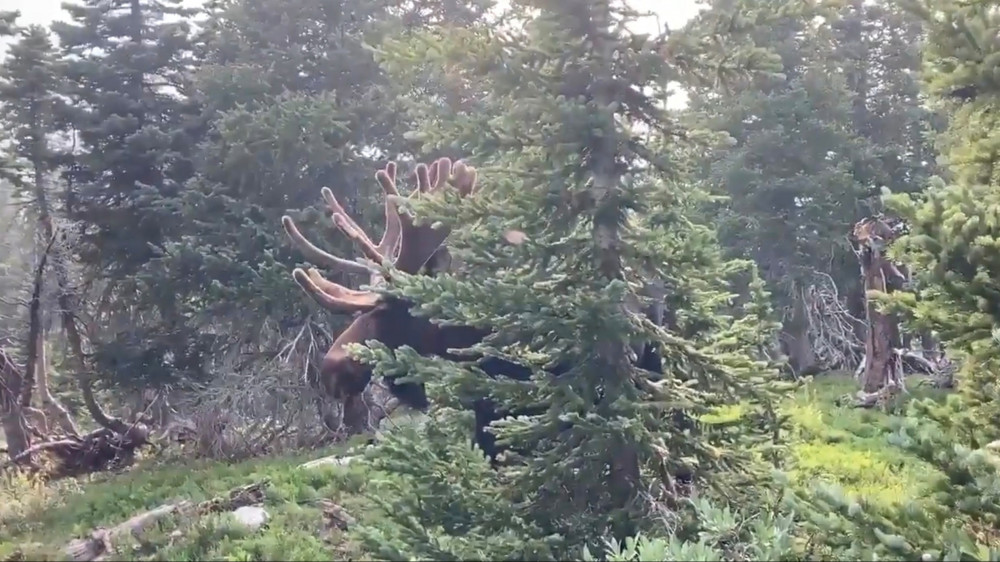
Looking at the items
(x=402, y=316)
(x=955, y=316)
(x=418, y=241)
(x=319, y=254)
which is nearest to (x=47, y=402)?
(x=319, y=254)

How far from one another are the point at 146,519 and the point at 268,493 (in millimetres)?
960

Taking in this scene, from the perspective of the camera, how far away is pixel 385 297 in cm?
577

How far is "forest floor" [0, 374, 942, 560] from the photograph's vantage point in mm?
5477

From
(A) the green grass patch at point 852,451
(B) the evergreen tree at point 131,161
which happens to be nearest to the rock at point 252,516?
(A) the green grass patch at point 852,451

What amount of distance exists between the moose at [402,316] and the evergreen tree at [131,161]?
5.97 metres

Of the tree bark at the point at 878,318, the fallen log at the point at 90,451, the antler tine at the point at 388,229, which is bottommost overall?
the fallen log at the point at 90,451

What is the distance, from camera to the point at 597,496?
4.68m

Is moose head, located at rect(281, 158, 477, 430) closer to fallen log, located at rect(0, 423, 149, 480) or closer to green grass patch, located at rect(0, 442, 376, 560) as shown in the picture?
green grass patch, located at rect(0, 442, 376, 560)

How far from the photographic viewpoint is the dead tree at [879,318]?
35.3 ft

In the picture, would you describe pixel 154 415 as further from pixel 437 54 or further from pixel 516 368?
pixel 437 54

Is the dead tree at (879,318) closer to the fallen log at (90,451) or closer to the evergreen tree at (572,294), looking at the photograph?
the evergreen tree at (572,294)

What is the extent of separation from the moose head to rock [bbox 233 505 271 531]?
1.06 m

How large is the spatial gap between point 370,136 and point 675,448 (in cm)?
857

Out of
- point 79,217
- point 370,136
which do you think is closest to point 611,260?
point 370,136
